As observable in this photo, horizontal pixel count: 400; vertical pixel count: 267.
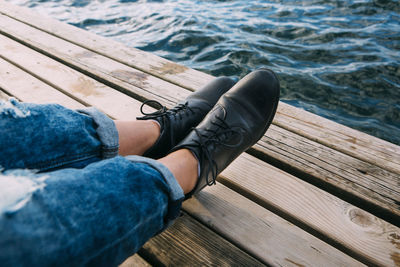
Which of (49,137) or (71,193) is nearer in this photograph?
(71,193)

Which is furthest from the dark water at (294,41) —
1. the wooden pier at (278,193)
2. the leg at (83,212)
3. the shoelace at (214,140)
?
the leg at (83,212)

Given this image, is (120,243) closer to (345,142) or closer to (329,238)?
(329,238)

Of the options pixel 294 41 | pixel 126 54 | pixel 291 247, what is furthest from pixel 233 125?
pixel 294 41

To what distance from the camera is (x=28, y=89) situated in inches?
76.6

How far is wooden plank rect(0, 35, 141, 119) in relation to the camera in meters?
1.85

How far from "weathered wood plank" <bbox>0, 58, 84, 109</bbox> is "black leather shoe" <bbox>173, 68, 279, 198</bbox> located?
3.20 feet

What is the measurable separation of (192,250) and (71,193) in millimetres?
539

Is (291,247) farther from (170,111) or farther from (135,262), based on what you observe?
(170,111)

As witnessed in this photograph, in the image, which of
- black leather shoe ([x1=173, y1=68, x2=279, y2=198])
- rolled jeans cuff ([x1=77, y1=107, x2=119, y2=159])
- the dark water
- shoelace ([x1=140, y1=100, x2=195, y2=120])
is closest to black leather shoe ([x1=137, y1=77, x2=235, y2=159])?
shoelace ([x1=140, y1=100, x2=195, y2=120])

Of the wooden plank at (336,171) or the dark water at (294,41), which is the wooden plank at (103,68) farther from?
the dark water at (294,41)

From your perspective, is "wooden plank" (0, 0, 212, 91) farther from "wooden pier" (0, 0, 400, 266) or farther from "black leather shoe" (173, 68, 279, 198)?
"black leather shoe" (173, 68, 279, 198)

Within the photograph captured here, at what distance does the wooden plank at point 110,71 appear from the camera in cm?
127

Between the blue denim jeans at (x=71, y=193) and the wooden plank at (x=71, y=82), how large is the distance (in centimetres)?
85

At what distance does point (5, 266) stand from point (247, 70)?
3.09 metres
